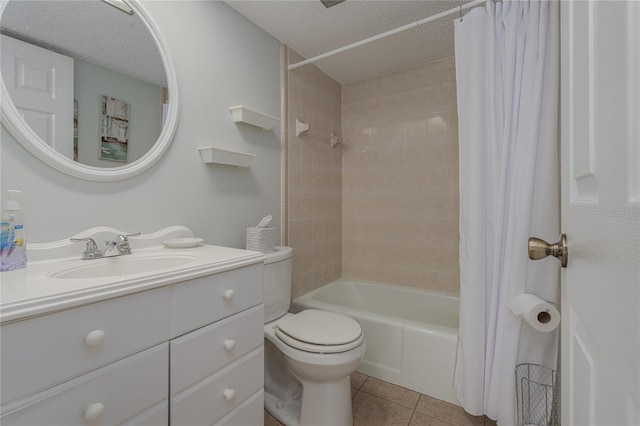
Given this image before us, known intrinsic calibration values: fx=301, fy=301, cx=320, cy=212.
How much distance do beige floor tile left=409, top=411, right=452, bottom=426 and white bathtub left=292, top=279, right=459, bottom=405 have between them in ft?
0.57

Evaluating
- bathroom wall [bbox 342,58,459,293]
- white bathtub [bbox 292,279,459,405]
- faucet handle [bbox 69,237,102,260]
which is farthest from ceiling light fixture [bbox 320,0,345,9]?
white bathtub [bbox 292,279,459,405]

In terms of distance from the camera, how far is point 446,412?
1592mm

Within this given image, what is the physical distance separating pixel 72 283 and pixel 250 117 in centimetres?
125

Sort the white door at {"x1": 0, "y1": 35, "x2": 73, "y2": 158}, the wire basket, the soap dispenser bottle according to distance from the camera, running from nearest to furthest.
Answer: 1. the soap dispenser bottle
2. the white door at {"x1": 0, "y1": 35, "x2": 73, "y2": 158}
3. the wire basket

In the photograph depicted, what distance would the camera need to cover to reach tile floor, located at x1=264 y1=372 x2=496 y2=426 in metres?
1.53

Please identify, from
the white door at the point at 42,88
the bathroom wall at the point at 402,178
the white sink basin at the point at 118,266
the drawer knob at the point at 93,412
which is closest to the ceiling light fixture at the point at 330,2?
the bathroom wall at the point at 402,178

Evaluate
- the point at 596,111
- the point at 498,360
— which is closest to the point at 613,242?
the point at 596,111

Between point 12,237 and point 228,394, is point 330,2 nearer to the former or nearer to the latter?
point 12,237

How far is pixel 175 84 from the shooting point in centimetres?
144

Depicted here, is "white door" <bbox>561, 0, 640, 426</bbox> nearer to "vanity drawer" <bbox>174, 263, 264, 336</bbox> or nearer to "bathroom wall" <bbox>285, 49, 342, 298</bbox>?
"vanity drawer" <bbox>174, 263, 264, 336</bbox>

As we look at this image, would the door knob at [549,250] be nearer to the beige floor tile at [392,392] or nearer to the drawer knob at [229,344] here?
the drawer knob at [229,344]

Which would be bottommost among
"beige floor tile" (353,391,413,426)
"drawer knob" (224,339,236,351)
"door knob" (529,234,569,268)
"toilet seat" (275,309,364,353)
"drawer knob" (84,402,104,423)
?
"beige floor tile" (353,391,413,426)

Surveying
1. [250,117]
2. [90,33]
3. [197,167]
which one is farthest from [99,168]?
→ [250,117]

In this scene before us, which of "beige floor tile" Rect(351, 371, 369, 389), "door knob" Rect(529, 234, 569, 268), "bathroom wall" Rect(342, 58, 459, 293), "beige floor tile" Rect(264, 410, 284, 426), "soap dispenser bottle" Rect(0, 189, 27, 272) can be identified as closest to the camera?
"door knob" Rect(529, 234, 569, 268)
